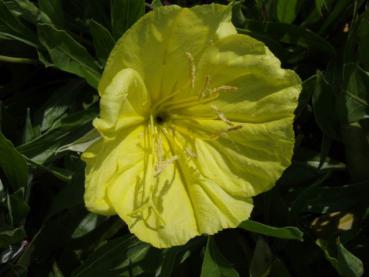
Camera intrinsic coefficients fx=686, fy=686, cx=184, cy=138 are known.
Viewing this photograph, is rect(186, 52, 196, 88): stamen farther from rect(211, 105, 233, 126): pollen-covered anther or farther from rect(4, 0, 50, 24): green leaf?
rect(4, 0, 50, 24): green leaf

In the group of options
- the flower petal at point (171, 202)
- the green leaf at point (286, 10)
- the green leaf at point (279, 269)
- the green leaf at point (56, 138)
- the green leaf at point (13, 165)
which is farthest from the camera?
the green leaf at point (286, 10)

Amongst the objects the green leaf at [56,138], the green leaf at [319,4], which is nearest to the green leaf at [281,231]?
the green leaf at [56,138]

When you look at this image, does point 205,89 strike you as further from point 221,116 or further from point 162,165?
point 162,165

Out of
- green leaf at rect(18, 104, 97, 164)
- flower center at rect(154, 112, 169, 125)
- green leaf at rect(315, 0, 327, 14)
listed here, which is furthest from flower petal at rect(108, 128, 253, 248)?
green leaf at rect(315, 0, 327, 14)

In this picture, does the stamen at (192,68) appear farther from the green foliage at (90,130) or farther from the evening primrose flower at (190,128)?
the green foliage at (90,130)

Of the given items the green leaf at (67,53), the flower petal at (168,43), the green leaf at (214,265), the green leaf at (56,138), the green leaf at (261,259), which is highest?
the flower petal at (168,43)

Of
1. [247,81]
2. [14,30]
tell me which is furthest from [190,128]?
[14,30]

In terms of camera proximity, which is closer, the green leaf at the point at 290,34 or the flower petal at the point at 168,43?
the flower petal at the point at 168,43
